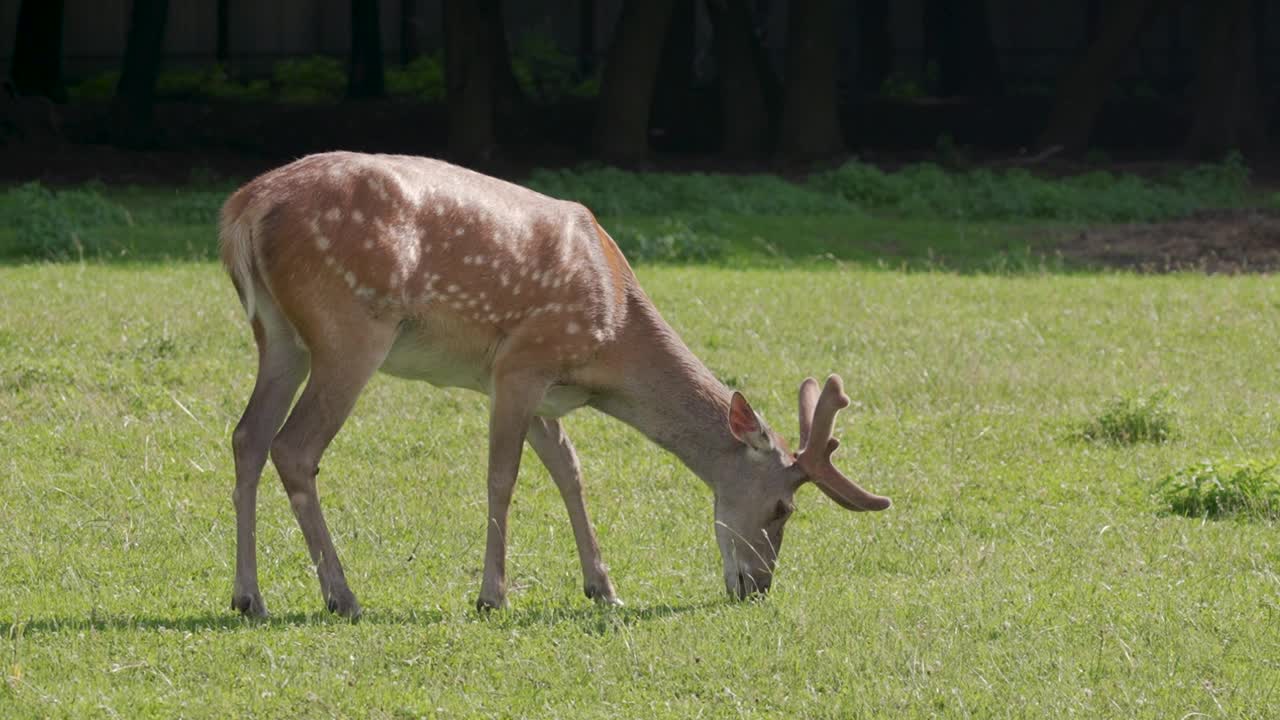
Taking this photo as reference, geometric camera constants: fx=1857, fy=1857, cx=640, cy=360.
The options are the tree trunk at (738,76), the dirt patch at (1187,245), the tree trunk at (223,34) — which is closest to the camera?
the dirt patch at (1187,245)

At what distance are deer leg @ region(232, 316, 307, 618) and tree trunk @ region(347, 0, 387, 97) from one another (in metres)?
20.1

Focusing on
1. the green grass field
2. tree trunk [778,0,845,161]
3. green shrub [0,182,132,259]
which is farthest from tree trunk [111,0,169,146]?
the green grass field

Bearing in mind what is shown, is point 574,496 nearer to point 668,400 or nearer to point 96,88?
point 668,400

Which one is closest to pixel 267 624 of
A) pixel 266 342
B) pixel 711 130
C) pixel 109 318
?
pixel 266 342

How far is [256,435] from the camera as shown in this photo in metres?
6.98

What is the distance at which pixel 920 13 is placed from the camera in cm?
3234

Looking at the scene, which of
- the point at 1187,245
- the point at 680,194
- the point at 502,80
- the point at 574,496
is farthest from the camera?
the point at 502,80

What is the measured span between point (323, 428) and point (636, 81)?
16.4 meters

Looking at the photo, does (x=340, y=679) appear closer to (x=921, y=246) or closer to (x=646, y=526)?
(x=646, y=526)

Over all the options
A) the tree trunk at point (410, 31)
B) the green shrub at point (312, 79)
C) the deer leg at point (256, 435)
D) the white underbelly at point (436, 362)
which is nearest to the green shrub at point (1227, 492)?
the white underbelly at point (436, 362)

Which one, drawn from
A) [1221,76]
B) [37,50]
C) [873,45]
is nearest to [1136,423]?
[1221,76]

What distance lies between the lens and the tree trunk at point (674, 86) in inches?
1019

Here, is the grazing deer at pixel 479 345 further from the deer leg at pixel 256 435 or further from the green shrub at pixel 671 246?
the green shrub at pixel 671 246

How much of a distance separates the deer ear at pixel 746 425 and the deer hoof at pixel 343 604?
1605mm
